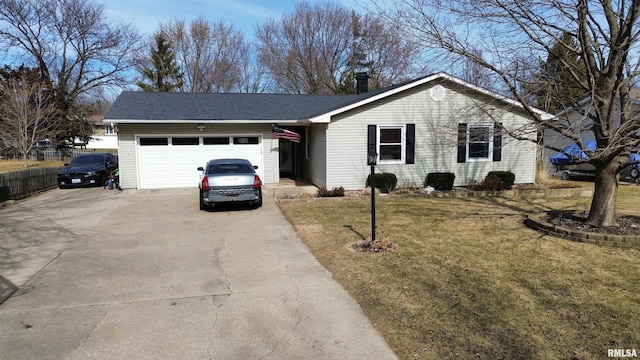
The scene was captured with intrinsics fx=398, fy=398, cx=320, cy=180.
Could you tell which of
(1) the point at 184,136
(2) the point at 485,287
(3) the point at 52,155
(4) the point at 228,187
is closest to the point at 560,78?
(2) the point at 485,287

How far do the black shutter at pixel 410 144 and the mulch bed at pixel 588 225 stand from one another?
5.89 meters

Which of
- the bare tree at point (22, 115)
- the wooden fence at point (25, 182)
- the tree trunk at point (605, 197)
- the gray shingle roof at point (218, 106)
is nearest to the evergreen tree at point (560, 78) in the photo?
the tree trunk at point (605, 197)

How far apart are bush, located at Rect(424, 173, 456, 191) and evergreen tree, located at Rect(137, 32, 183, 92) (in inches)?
1193

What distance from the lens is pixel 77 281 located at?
5.63 meters

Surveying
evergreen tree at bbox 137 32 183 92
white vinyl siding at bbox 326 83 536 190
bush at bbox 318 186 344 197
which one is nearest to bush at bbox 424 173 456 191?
white vinyl siding at bbox 326 83 536 190

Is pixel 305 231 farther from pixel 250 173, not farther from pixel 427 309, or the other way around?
pixel 427 309

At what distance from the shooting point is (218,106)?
Result: 1759 cm

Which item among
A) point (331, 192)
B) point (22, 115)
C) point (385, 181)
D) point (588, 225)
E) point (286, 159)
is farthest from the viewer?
point (22, 115)

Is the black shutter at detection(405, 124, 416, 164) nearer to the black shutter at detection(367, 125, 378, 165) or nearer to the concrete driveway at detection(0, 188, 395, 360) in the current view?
the black shutter at detection(367, 125, 378, 165)

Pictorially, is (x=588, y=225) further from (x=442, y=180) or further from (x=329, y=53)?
(x=329, y=53)

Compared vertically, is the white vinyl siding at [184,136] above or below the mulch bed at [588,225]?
above

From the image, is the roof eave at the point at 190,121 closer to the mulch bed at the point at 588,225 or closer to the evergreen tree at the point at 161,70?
the mulch bed at the point at 588,225

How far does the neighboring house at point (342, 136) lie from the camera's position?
14.0 metres

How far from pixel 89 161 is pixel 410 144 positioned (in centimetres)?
1425
